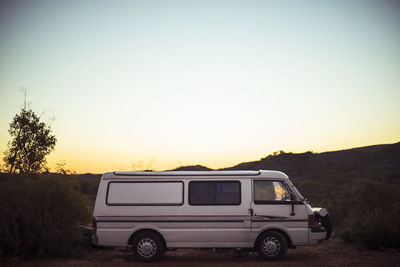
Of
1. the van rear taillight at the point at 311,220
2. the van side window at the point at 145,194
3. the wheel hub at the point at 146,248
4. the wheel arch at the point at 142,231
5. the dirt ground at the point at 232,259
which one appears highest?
the van side window at the point at 145,194

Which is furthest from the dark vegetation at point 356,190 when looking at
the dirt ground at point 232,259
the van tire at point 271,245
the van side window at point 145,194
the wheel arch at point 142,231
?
the wheel arch at point 142,231

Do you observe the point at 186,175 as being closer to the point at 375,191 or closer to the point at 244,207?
the point at 244,207

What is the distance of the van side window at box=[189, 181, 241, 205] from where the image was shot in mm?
12578

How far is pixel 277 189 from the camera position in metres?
12.6

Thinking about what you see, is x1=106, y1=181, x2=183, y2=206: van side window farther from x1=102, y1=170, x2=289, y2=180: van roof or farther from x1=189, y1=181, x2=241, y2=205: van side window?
x1=189, y1=181, x2=241, y2=205: van side window

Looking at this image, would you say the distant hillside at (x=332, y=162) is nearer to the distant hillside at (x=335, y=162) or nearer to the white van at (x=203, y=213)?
the distant hillside at (x=335, y=162)

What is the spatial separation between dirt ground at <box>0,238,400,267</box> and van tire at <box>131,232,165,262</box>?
0.69ft

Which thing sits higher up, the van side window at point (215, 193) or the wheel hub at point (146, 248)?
the van side window at point (215, 193)

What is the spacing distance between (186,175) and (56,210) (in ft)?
13.6

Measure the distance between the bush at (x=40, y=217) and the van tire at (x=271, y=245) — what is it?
5595mm

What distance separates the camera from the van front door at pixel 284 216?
12453 millimetres

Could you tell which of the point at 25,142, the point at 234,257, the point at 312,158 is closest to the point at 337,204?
the point at 234,257

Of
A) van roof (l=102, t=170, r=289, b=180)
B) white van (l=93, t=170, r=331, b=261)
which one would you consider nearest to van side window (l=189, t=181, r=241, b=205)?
white van (l=93, t=170, r=331, b=261)

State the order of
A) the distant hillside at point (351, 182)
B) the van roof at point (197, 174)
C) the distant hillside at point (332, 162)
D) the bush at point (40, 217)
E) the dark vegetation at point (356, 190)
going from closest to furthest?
1. the bush at point (40, 217)
2. the van roof at point (197, 174)
3. the dark vegetation at point (356, 190)
4. the distant hillside at point (351, 182)
5. the distant hillside at point (332, 162)
